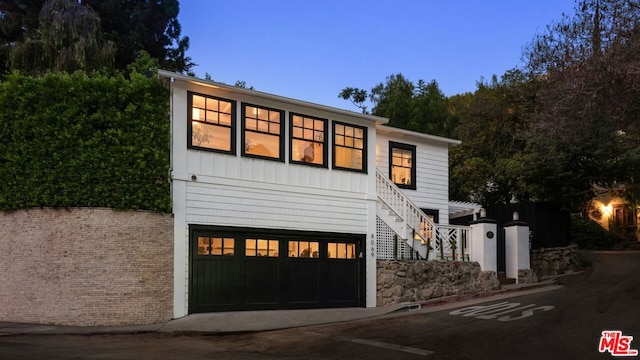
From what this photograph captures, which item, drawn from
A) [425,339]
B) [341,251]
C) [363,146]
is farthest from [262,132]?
[425,339]

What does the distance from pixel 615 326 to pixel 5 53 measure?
22785 mm

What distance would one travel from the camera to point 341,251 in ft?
Result: 56.2

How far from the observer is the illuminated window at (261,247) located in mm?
15469

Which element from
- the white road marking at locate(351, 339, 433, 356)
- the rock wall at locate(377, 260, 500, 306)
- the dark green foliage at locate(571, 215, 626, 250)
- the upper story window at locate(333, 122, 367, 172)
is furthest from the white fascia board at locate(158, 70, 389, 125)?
the dark green foliage at locate(571, 215, 626, 250)

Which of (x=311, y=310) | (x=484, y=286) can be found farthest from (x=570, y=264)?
(x=311, y=310)

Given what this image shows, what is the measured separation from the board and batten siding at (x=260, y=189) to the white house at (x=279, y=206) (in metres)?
0.03

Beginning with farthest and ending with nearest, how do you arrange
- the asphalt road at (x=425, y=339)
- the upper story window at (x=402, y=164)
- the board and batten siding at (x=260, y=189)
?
the upper story window at (x=402, y=164) < the board and batten siding at (x=260, y=189) < the asphalt road at (x=425, y=339)

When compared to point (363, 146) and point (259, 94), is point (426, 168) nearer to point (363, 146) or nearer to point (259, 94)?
point (363, 146)

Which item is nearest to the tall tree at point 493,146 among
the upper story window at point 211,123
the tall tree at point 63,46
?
the upper story window at point 211,123

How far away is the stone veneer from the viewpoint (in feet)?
44.2

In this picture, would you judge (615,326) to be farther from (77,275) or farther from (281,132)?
(77,275)

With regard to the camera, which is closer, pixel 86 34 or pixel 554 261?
pixel 554 261

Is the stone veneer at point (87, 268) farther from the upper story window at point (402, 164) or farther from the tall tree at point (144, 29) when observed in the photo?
the tall tree at point (144, 29)

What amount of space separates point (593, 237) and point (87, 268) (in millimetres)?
26086
